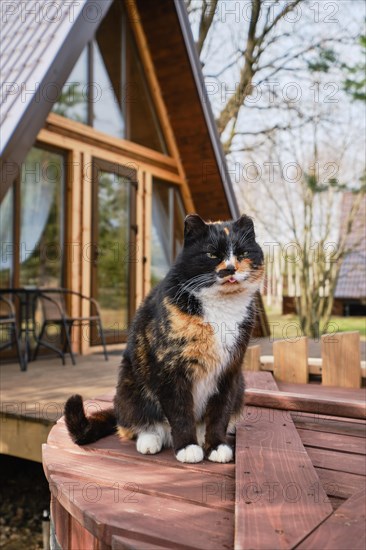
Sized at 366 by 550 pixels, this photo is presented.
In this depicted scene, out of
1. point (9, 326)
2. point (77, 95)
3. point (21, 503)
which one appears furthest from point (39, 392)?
point (77, 95)

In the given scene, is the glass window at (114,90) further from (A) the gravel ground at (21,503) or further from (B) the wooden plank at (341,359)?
(B) the wooden plank at (341,359)

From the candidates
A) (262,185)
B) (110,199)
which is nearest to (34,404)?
(110,199)

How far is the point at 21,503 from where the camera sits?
348 centimetres

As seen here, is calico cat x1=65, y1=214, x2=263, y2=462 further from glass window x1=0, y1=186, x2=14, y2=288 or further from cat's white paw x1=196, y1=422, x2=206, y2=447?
glass window x1=0, y1=186, x2=14, y2=288

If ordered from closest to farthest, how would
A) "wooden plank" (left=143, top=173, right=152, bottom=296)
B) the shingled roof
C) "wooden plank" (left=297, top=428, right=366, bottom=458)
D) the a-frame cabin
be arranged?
1. "wooden plank" (left=297, top=428, right=366, bottom=458)
2. the a-frame cabin
3. "wooden plank" (left=143, top=173, right=152, bottom=296)
4. the shingled roof

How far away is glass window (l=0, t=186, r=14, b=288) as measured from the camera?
16.8ft

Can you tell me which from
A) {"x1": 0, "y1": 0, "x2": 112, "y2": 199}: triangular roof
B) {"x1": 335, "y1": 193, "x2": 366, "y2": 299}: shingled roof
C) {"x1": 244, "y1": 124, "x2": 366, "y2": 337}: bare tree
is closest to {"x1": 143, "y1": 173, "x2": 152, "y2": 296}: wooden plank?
{"x1": 244, "y1": 124, "x2": 366, "y2": 337}: bare tree

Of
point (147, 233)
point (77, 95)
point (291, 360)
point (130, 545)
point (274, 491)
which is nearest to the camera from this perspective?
point (130, 545)

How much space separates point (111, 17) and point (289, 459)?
6.95m

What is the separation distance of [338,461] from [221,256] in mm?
792

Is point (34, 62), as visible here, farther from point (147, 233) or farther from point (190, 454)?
point (147, 233)

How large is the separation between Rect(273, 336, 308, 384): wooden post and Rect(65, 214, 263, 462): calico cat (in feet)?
4.32

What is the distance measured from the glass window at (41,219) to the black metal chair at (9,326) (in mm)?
A: 647

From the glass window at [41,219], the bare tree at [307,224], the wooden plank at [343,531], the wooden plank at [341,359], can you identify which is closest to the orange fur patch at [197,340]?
the wooden plank at [343,531]
